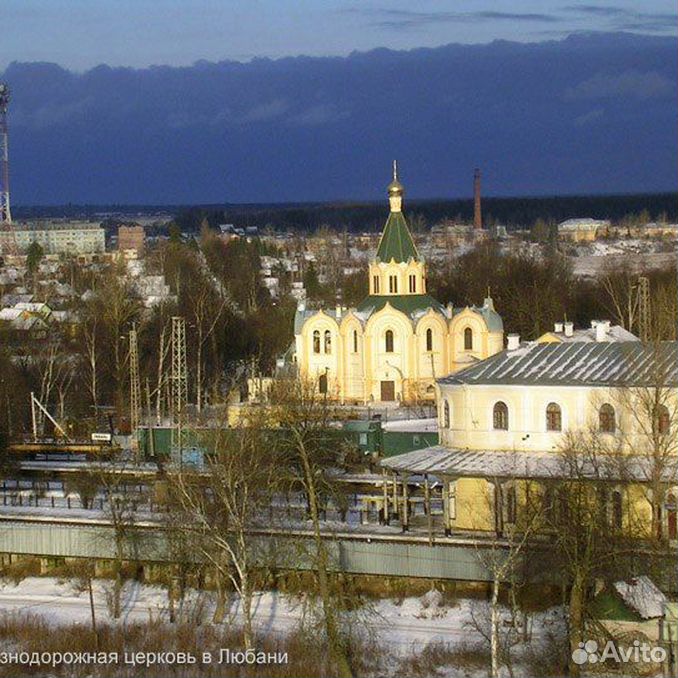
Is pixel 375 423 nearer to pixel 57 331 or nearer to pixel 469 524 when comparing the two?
pixel 469 524

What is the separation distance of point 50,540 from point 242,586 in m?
5.21

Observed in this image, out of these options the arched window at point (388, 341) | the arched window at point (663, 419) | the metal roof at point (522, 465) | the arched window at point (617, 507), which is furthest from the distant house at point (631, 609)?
the arched window at point (388, 341)

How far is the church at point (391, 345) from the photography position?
151 ft

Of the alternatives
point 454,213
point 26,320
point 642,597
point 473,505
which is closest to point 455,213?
point 454,213

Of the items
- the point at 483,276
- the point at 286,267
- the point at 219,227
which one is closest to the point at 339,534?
the point at 483,276

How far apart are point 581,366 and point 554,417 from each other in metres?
0.93

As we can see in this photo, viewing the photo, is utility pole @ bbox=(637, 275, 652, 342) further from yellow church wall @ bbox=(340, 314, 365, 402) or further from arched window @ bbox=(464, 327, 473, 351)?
yellow church wall @ bbox=(340, 314, 365, 402)

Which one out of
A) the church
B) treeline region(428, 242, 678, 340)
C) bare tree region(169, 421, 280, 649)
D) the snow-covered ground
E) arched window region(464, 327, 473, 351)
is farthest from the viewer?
treeline region(428, 242, 678, 340)

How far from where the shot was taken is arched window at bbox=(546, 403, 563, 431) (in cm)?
2841

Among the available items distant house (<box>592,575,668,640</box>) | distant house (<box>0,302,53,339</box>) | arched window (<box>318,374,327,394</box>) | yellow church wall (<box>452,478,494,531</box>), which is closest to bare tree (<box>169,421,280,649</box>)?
yellow church wall (<box>452,478,494,531</box>)

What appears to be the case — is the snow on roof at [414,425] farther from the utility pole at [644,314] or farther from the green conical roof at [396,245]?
the green conical roof at [396,245]

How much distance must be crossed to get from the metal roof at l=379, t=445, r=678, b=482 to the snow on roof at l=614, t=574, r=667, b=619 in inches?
98.4

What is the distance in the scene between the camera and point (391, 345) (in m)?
46.2

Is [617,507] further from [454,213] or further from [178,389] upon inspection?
[454,213]
